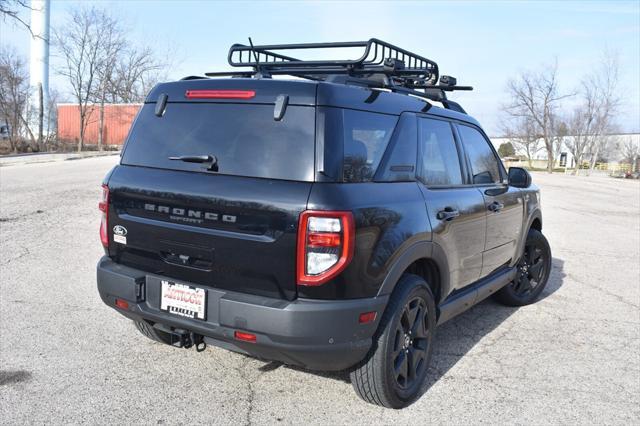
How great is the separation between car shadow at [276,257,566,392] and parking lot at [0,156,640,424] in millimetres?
16

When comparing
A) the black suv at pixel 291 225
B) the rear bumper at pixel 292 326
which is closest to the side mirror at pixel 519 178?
the black suv at pixel 291 225

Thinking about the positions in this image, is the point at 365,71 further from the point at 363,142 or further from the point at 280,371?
the point at 280,371

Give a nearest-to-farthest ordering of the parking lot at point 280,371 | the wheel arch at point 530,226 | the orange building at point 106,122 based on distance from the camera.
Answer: the parking lot at point 280,371
the wheel arch at point 530,226
the orange building at point 106,122

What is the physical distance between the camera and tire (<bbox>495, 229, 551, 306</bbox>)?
5.77 m

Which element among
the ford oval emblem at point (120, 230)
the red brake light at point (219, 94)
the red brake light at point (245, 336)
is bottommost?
the red brake light at point (245, 336)

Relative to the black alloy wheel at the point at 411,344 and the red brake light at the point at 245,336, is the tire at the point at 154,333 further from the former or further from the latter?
the black alloy wheel at the point at 411,344

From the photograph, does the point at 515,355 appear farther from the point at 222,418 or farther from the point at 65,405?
the point at 65,405

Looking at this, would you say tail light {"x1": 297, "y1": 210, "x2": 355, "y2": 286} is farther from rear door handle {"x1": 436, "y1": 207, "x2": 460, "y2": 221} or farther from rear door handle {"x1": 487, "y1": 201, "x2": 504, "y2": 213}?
rear door handle {"x1": 487, "y1": 201, "x2": 504, "y2": 213}

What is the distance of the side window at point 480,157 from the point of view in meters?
4.59

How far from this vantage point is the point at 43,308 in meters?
4.98

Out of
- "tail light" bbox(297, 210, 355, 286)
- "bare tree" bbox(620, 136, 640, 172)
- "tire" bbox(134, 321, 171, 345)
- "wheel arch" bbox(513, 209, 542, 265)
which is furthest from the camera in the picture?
"bare tree" bbox(620, 136, 640, 172)

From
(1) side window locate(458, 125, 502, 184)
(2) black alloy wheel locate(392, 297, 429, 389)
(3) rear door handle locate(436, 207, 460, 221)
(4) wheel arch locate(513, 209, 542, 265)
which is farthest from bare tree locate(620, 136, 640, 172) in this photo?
(2) black alloy wheel locate(392, 297, 429, 389)

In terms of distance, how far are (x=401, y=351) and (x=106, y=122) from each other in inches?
2006

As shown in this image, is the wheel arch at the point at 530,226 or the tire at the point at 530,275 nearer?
the wheel arch at the point at 530,226
